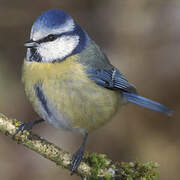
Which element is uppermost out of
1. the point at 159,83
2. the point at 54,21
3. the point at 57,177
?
the point at 54,21

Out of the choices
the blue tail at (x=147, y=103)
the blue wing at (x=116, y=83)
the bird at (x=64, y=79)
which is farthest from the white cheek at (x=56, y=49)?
the blue tail at (x=147, y=103)

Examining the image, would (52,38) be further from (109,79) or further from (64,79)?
(109,79)

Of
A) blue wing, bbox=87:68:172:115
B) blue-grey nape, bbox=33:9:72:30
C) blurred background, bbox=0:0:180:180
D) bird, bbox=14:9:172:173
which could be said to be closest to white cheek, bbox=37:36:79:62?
Result: bird, bbox=14:9:172:173

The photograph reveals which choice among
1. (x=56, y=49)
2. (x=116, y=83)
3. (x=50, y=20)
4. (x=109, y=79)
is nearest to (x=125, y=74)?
(x=116, y=83)

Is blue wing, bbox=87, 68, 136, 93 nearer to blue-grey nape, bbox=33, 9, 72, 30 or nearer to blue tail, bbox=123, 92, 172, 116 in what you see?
blue tail, bbox=123, 92, 172, 116

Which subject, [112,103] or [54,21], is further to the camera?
[112,103]

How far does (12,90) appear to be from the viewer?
192 inches

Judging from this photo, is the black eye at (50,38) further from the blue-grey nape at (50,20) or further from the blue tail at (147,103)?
the blue tail at (147,103)

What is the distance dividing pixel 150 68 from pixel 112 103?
2201mm

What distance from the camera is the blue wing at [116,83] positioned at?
2889 millimetres

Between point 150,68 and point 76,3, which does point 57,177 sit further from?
point 76,3

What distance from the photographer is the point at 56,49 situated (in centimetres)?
271

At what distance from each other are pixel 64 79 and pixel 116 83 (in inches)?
27.0

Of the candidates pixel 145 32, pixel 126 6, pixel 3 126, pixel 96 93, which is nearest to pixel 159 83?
pixel 145 32
